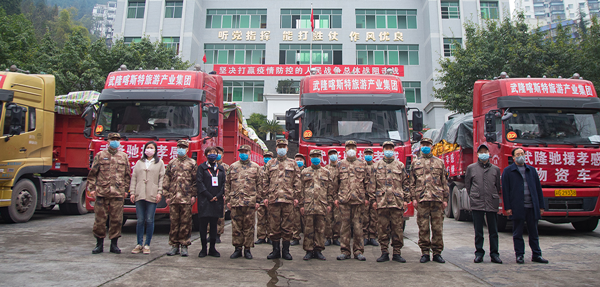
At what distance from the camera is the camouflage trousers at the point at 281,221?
6.19m

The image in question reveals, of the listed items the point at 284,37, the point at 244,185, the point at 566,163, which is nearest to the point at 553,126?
the point at 566,163

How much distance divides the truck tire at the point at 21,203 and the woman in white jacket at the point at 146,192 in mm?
4806

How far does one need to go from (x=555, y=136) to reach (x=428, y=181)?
4062mm

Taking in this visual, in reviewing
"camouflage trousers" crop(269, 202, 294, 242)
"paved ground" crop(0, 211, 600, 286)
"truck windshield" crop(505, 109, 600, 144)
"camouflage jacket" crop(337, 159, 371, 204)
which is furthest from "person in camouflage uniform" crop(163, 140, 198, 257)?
"truck windshield" crop(505, 109, 600, 144)

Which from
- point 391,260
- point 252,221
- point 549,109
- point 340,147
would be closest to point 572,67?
point 549,109

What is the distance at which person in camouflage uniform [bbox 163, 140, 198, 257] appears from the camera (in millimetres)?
6312

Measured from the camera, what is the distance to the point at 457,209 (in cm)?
1203

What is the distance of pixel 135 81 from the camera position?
8555mm

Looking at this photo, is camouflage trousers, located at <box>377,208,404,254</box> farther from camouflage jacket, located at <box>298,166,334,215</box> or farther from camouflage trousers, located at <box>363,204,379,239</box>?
camouflage trousers, located at <box>363,204,379,239</box>

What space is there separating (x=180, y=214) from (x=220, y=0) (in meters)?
36.1

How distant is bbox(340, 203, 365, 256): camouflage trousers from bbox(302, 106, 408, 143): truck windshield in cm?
211

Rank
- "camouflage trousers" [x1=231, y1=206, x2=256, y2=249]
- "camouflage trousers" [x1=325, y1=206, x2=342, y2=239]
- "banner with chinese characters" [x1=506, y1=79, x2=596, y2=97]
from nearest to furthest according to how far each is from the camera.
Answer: "camouflage trousers" [x1=231, y1=206, x2=256, y2=249] < "camouflage trousers" [x1=325, y1=206, x2=342, y2=239] < "banner with chinese characters" [x1=506, y1=79, x2=596, y2=97]

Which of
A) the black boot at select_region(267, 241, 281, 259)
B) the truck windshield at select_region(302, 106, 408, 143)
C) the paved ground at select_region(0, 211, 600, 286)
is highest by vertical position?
the truck windshield at select_region(302, 106, 408, 143)

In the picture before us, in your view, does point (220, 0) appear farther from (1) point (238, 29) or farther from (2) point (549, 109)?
(2) point (549, 109)
